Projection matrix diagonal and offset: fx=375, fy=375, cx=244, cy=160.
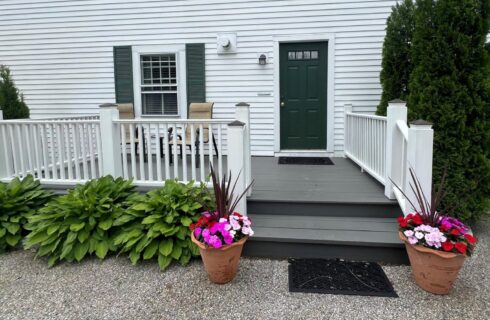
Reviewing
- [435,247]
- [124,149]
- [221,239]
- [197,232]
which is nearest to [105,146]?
[124,149]

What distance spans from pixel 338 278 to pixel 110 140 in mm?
2646

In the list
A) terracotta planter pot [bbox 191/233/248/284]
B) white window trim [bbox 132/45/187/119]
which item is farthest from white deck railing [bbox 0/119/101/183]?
white window trim [bbox 132/45/187/119]

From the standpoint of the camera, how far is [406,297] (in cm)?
251

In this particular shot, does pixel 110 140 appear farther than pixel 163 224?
Yes

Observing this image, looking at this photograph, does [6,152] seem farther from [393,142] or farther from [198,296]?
[393,142]

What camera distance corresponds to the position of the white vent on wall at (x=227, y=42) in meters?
5.96

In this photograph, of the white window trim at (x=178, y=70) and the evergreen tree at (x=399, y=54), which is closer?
the evergreen tree at (x=399, y=54)

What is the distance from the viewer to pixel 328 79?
19.3 ft

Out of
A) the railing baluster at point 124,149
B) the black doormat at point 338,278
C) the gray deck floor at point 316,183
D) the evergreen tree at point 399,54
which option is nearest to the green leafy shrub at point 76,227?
the railing baluster at point 124,149

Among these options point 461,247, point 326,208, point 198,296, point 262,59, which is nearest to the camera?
point 461,247

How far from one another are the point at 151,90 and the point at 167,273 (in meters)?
4.14

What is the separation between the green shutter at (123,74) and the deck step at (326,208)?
12.3 feet

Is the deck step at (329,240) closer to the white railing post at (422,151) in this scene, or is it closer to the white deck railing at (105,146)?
the white railing post at (422,151)

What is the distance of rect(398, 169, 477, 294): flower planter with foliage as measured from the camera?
244 centimetres
